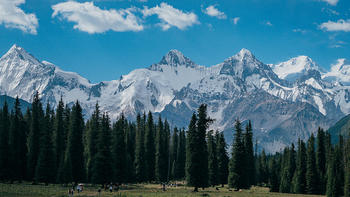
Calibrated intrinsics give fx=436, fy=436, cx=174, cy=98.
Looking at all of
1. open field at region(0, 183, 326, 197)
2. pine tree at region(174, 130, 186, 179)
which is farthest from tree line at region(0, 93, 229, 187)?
pine tree at region(174, 130, 186, 179)

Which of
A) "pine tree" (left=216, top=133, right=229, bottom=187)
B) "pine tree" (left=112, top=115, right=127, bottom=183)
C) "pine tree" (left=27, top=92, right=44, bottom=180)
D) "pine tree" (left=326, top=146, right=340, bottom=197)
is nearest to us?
"pine tree" (left=326, top=146, right=340, bottom=197)

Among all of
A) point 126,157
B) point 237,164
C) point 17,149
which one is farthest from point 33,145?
point 237,164

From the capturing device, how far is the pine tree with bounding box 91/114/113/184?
89.3 m

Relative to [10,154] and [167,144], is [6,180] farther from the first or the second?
[167,144]

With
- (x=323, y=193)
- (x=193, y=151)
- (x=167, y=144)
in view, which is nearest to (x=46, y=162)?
(x=193, y=151)

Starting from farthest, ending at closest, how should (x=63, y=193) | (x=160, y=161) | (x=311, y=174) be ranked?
(x=160, y=161) < (x=311, y=174) < (x=63, y=193)

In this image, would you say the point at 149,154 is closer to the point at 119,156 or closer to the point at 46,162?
the point at 119,156

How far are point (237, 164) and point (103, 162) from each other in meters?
30.3

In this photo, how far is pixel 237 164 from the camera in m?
98.9

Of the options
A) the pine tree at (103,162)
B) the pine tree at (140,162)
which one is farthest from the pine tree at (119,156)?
the pine tree at (140,162)

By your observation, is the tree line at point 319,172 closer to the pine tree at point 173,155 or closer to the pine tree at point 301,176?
the pine tree at point 301,176

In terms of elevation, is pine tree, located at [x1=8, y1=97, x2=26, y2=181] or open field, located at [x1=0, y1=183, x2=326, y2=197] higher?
pine tree, located at [x1=8, y1=97, x2=26, y2=181]

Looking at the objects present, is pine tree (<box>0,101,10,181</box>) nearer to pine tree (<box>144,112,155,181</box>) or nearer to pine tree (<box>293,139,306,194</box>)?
pine tree (<box>144,112,155,181</box>)

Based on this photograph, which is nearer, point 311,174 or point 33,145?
point 33,145
